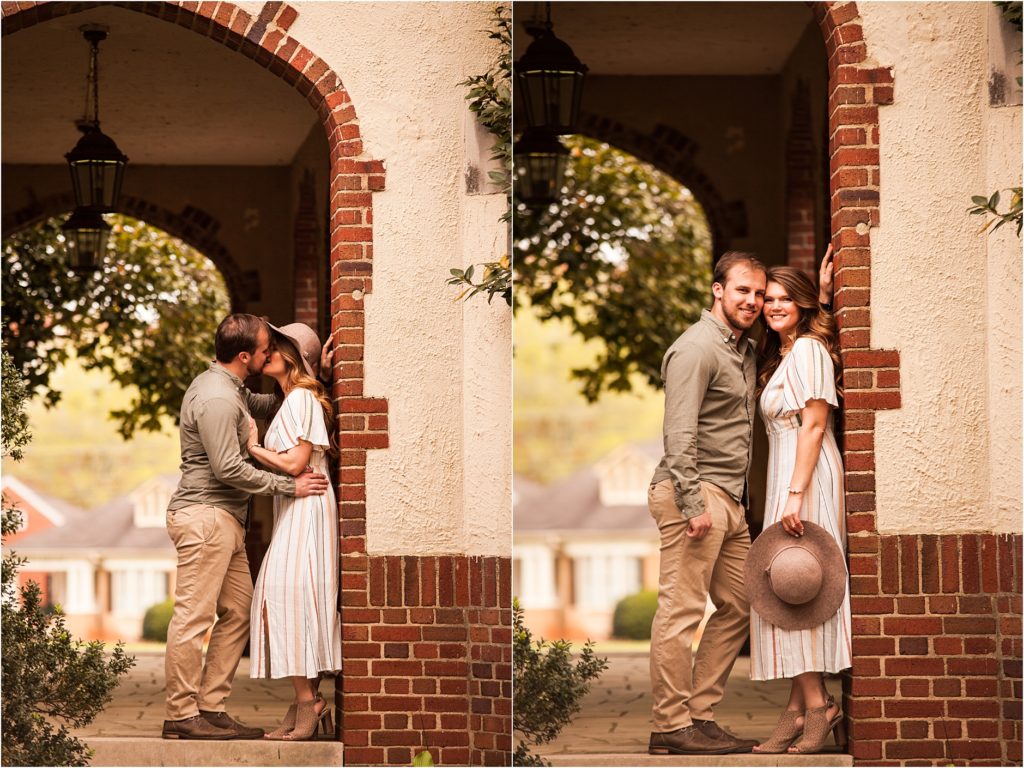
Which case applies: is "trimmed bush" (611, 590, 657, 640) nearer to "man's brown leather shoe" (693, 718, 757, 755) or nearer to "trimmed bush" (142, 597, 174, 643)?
"trimmed bush" (142, 597, 174, 643)

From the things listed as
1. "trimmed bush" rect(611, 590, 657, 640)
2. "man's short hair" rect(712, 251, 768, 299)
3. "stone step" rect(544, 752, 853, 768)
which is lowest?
"trimmed bush" rect(611, 590, 657, 640)

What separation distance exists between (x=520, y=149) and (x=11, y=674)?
3324 millimetres

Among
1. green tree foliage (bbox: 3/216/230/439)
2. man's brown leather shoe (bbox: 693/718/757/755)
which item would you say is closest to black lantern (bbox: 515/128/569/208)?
man's brown leather shoe (bbox: 693/718/757/755)

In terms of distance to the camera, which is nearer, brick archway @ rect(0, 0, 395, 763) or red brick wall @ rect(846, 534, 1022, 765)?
red brick wall @ rect(846, 534, 1022, 765)

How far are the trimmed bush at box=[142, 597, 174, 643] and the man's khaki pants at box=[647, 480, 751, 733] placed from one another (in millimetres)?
18286

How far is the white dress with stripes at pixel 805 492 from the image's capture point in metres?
5.46

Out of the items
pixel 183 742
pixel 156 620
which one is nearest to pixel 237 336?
pixel 183 742

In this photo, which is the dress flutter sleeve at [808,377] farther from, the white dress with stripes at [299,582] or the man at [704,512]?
the white dress with stripes at [299,582]

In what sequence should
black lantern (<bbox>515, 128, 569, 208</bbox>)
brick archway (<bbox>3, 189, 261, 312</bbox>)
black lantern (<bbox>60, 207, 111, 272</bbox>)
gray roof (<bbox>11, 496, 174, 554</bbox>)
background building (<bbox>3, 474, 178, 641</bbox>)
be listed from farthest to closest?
1. gray roof (<bbox>11, 496, 174, 554</bbox>)
2. background building (<bbox>3, 474, 178, 641</bbox>)
3. brick archway (<bbox>3, 189, 261, 312</bbox>)
4. black lantern (<bbox>60, 207, 111, 272</bbox>)
5. black lantern (<bbox>515, 128, 569, 208</bbox>)

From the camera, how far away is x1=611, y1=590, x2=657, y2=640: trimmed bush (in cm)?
2533

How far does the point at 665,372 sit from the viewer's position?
563cm

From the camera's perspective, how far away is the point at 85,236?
28.6 feet

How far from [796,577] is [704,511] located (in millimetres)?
447

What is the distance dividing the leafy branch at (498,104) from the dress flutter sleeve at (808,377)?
133 centimetres
